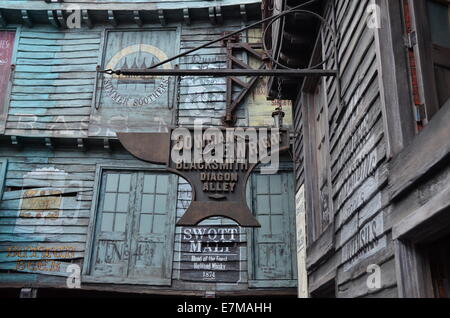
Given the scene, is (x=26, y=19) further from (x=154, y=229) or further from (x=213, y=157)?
(x=213, y=157)

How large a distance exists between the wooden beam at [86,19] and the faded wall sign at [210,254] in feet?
18.2


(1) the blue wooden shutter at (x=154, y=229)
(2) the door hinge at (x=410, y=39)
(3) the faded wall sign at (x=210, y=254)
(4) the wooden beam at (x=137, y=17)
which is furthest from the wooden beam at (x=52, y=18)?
(2) the door hinge at (x=410, y=39)

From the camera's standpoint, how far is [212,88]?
421 inches

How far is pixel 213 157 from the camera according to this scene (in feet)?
16.0

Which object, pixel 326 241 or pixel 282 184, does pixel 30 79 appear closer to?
pixel 282 184

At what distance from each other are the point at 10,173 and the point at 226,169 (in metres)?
7.18

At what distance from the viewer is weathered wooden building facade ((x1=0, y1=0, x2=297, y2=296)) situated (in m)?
9.48

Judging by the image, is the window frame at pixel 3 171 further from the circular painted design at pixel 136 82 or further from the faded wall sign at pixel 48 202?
the circular painted design at pixel 136 82

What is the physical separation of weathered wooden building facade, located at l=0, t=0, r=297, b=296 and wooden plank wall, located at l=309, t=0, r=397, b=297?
16.4ft

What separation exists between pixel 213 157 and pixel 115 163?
5857 mm

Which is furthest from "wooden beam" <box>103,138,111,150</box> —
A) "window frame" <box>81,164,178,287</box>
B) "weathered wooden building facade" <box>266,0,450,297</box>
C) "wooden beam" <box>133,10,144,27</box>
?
"weathered wooden building facade" <box>266,0,450,297</box>

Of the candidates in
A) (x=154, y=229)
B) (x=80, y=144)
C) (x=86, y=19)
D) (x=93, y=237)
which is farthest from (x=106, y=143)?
(x=86, y=19)

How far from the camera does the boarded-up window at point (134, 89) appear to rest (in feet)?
34.3

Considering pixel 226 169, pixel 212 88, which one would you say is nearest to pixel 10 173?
pixel 212 88
